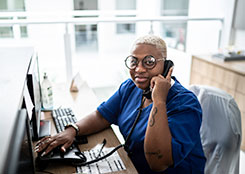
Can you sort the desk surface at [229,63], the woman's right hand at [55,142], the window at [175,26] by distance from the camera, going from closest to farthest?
the woman's right hand at [55,142] → the desk surface at [229,63] → the window at [175,26]

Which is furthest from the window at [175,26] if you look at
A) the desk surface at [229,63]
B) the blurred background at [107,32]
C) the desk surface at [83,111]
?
the desk surface at [83,111]

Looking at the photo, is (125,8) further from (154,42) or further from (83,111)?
(154,42)

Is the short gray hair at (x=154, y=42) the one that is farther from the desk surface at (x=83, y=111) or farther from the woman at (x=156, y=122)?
the desk surface at (x=83, y=111)

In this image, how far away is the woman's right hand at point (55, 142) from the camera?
1.07 metres

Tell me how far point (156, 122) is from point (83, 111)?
685 millimetres

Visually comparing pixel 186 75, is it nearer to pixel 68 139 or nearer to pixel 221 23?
pixel 221 23

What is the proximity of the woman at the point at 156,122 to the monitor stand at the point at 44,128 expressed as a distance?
0.12 meters

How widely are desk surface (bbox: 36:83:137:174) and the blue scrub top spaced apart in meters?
0.07

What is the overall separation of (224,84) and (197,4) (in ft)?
5.70

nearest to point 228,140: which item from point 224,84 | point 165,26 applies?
point 224,84

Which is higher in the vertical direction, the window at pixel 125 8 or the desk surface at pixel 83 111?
the window at pixel 125 8

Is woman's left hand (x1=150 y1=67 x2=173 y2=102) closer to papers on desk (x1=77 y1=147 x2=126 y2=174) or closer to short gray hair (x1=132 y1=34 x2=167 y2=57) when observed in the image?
short gray hair (x1=132 y1=34 x2=167 y2=57)

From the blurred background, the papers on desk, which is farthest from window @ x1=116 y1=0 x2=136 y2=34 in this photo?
the papers on desk

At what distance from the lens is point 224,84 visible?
230 centimetres
